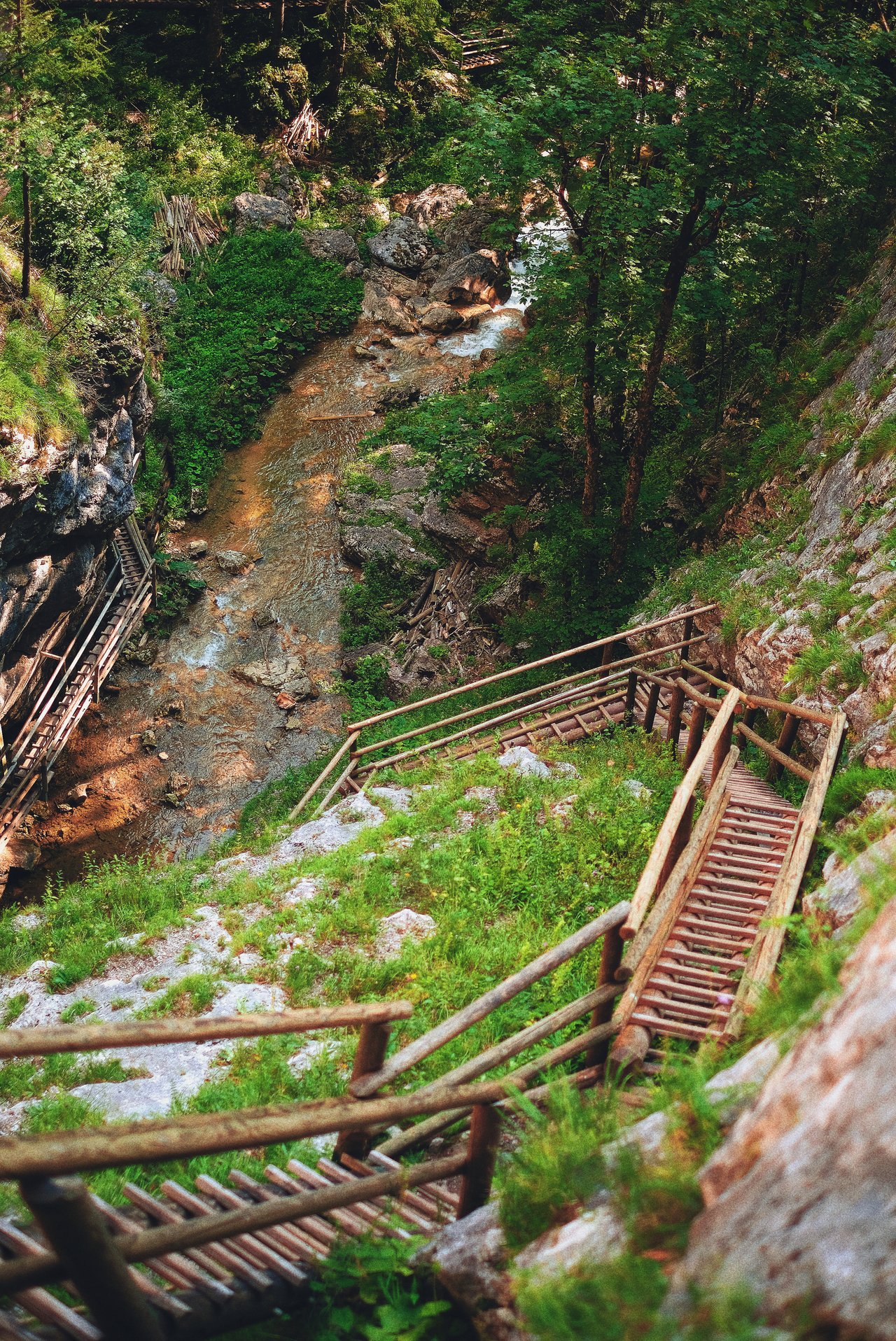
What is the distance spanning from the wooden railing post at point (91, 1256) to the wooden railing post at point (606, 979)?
2424mm

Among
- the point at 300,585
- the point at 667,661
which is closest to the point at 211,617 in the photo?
the point at 300,585

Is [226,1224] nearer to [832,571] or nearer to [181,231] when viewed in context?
[832,571]

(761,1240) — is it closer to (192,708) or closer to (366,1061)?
(366,1061)

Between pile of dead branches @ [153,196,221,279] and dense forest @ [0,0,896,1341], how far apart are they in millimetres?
164

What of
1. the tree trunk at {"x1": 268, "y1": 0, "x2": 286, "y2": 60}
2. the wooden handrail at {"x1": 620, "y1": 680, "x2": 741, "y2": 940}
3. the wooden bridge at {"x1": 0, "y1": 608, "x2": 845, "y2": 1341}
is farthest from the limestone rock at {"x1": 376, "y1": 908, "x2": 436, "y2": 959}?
the tree trunk at {"x1": 268, "y1": 0, "x2": 286, "y2": 60}

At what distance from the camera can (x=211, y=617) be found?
18406mm

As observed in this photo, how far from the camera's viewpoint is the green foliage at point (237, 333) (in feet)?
69.9

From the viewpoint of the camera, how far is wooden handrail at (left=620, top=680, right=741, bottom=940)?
4.17 m

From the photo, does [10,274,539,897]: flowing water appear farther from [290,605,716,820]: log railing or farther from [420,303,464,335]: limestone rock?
[290,605,716,820]: log railing

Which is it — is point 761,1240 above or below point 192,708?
above

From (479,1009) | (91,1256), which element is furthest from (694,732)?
(91,1256)

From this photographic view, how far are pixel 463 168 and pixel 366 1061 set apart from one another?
13.0 metres

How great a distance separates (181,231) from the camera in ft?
80.5

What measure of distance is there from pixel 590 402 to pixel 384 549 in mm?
6142
